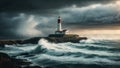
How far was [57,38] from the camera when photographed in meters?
74.1

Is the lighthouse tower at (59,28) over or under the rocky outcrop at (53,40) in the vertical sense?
over

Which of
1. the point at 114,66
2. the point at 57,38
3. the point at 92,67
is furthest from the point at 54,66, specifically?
the point at 57,38

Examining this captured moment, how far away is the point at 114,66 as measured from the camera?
32.3 m

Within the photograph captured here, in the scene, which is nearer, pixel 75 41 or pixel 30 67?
pixel 30 67

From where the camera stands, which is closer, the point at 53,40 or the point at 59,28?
the point at 53,40

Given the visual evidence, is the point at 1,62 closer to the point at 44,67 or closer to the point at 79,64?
the point at 44,67

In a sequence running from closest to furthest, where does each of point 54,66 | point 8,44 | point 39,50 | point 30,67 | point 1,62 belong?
point 1,62, point 30,67, point 54,66, point 39,50, point 8,44

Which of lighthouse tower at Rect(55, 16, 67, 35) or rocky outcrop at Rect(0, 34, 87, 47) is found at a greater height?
lighthouse tower at Rect(55, 16, 67, 35)

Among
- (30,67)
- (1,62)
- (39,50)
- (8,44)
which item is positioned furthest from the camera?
(8,44)

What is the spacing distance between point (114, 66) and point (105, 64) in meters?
1.88

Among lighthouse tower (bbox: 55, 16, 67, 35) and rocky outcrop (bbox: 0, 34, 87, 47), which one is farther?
lighthouse tower (bbox: 55, 16, 67, 35)

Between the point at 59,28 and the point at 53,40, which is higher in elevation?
the point at 59,28

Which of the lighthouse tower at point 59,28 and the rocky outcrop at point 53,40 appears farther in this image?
the lighthouse tower at point 59,28

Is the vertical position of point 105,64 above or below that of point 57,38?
below
